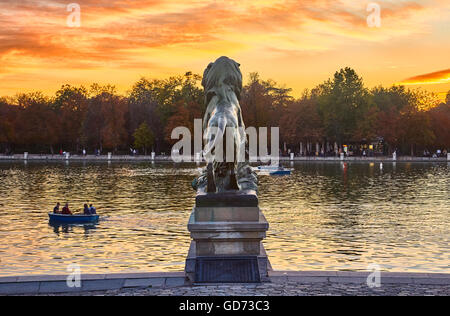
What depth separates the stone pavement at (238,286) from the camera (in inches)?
414

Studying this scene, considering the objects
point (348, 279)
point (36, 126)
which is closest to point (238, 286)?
point (348, 279)

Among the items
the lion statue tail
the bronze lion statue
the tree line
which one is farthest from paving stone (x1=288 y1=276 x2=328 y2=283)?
the tree line

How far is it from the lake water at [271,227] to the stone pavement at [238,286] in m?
11.2

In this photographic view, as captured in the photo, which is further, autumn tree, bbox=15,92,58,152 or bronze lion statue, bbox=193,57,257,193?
autumn tree, bbox=15,92,58,152

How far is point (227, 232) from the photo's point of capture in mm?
12031

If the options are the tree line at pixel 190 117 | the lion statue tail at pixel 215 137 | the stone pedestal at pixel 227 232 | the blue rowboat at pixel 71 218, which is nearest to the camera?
the stone pedestal at pixel 227 232

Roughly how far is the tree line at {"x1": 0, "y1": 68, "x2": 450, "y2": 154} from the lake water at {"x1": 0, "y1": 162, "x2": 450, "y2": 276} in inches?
2411

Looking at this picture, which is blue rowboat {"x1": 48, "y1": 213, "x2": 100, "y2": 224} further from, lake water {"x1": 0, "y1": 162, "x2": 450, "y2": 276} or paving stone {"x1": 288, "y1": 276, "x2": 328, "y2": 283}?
paving stone {"x1": 288, "y1": 276, "x2": 328, "y2": 283}

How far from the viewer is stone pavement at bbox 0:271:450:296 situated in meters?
10.5

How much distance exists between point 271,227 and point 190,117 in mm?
90739
